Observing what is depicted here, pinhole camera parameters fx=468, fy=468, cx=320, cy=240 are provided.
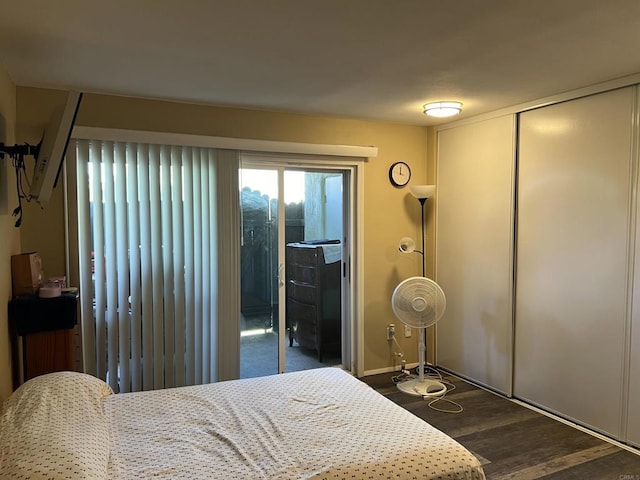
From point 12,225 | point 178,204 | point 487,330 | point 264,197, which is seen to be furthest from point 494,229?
point 12,225

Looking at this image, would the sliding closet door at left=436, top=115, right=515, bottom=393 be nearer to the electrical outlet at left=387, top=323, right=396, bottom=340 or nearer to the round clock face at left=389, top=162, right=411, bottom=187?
Answer: the round clock face at left=389, top=162, right=411, bottom=187

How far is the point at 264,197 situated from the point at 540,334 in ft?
8.09

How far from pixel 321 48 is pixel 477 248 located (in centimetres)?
244

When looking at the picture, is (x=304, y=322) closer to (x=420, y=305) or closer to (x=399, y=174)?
(x=420, y=305)

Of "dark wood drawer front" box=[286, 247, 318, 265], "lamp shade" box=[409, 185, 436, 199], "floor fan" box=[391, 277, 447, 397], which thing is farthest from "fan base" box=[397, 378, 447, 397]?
"lamp shade" box=[409, 185, 436, 199]

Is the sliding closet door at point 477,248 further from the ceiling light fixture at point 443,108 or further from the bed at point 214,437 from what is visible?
the bed at point 214,437

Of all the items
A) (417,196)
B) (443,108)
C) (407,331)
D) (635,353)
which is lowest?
(407,331)

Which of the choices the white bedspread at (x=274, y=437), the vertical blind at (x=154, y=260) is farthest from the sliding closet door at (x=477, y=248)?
the vertical blind at (x=154, y=260)

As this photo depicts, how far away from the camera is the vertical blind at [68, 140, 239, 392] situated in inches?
132

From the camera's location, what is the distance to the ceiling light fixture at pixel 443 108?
142 inches

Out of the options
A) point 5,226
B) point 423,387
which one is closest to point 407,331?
point 423,387

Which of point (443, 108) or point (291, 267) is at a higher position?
point (443, 108)

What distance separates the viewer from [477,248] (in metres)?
4.12

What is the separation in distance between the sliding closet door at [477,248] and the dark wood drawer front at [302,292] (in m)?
1.26
